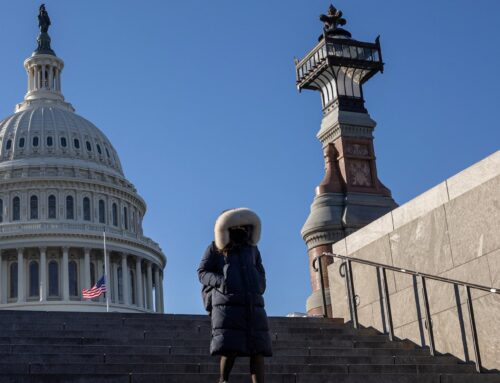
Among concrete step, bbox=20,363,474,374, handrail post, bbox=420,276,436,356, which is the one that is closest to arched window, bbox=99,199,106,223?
handrail post, bbox=420,276,436,356

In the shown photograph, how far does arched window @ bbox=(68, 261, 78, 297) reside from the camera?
78.9 metres

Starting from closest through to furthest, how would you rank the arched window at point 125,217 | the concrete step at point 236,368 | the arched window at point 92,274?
the concrete step at point 236,368, the arched window at point 92,274, the arched window at point 125,217

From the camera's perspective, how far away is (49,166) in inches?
3332

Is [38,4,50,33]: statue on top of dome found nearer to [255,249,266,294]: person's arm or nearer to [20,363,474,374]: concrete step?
[20,363,474,374]: concrete step

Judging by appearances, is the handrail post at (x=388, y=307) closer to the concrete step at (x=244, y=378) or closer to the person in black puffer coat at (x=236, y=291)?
the concrete step at (x=244, y=378)

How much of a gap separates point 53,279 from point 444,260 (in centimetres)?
6901

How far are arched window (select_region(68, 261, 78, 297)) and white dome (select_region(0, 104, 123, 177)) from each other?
1020 cm

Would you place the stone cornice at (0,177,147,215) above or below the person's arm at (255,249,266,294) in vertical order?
above

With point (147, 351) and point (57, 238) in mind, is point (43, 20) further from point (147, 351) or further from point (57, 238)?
point (147, 351)

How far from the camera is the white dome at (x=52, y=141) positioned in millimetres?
86500

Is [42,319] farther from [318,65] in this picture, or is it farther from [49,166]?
[49,166]

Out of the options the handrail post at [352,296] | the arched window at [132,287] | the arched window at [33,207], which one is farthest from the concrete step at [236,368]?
the arched window at [33,207]

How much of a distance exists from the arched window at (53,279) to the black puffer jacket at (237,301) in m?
→ 71.8

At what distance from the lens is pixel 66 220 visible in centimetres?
8250
